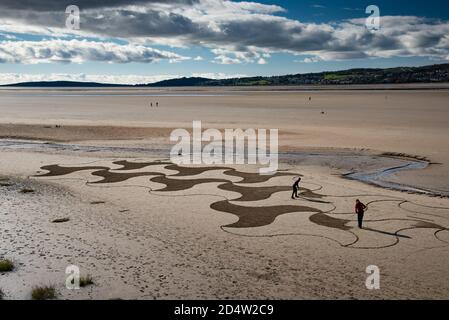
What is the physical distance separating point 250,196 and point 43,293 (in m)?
16.7

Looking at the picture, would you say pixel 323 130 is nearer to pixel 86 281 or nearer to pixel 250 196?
pixel 250 196

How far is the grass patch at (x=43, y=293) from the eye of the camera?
16266 mm

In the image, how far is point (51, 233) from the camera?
23.2 meters

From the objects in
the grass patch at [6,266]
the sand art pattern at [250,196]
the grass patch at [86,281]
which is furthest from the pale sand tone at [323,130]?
the grass patch at [6,266]

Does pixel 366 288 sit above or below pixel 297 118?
below

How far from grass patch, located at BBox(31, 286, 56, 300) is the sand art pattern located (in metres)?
9.70

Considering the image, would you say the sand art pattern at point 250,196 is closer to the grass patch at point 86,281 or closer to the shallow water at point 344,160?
the shallow water at point 344,160

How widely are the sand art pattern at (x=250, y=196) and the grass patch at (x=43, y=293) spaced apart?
970 cm

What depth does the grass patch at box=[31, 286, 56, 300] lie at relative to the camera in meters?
16.3

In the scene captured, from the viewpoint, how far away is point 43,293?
53.9 ft

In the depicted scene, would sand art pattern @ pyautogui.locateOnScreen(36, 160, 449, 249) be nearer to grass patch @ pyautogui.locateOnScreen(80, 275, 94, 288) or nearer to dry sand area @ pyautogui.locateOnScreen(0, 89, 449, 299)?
dry sand area @ pyautogui.locateOnScreen(0, 89, 449, 299)
